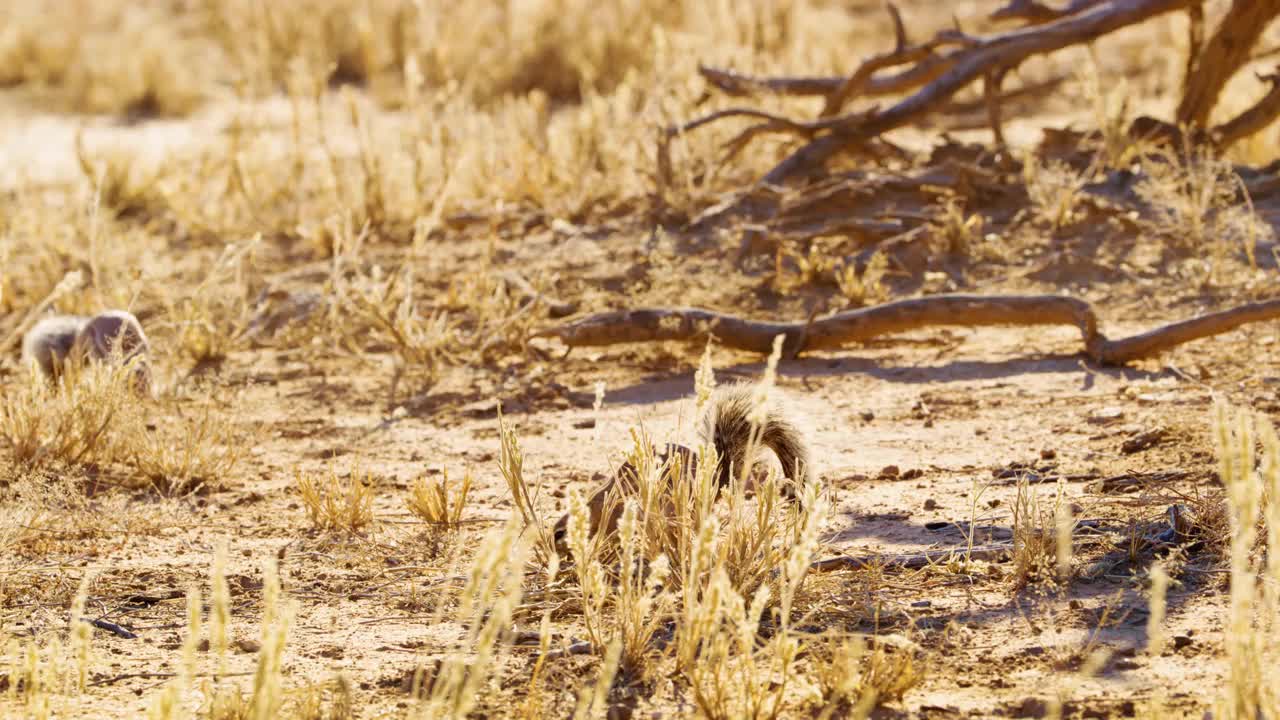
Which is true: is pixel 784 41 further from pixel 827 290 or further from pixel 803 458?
pixel 803 458

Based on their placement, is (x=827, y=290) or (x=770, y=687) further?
(x=827, y=290)

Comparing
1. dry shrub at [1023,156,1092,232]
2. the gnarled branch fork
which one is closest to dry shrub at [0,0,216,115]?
the gnarled branch fork

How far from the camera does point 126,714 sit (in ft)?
7.41

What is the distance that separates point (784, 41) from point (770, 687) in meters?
7.82

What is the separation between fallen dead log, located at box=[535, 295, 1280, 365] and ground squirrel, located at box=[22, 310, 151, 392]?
4.37 ft

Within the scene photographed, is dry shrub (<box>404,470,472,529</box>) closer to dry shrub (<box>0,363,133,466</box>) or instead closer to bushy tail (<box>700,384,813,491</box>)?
bushy tail (<box>700,384,813,491</box>)

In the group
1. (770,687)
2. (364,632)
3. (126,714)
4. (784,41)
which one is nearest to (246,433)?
(364,632)

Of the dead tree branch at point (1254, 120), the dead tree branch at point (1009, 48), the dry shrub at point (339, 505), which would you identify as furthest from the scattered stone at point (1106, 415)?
the dead tree branch at point (1254, 120)

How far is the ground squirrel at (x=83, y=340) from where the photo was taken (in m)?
4.38

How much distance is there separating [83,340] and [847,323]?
2.49 m

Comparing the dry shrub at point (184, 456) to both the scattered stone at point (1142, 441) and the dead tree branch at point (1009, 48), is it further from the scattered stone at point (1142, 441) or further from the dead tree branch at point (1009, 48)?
the dead tree branch at point (1009, 48)

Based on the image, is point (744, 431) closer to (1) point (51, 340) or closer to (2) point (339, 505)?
(2) point (339, 505)

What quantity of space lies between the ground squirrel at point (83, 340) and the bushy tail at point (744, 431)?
2173 mm

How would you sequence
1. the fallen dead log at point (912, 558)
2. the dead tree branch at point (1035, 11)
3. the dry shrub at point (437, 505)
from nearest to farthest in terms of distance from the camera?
the fallen dead log at point (912, 558) → the dry shrub at point (437, 505) → the dead tree branch at point (1035, 11)
